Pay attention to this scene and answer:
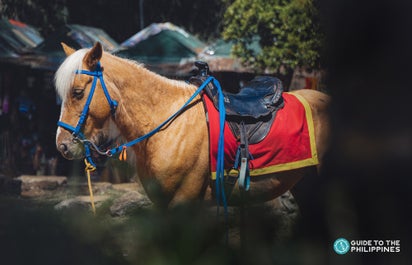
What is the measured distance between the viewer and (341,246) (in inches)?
148

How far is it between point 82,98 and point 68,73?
21cm

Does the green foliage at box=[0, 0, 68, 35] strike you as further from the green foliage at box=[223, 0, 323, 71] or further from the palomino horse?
the palomino horse

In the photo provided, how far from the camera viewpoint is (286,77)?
10.6 metres

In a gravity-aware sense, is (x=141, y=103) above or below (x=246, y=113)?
above

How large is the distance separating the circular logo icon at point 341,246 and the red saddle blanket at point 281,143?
0.79 meters

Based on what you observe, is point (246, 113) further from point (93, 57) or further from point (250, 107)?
point (93, 57)

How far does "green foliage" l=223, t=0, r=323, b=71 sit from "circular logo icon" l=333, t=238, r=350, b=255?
16.9ft

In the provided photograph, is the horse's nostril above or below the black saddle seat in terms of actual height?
below

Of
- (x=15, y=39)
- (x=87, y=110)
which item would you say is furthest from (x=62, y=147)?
(x=15, y=39)

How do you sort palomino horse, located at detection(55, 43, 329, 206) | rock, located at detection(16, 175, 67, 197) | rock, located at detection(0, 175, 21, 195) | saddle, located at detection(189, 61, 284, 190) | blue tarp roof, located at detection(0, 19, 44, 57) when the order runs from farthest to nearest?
blue tarp roof, located at detection(0, 19, 44, 57) → rock, located at detection(16, 175, 67, 197) → rock, located at detection(0, 175, 21, 195) → saddle, located at detection(189, 61, 284, 190) → palomino horse, located at detection(55, 43, 329, 206)

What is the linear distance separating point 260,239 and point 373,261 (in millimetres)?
1597

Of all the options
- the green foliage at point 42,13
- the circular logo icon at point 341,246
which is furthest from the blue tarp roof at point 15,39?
the circular logo icon at point 341,246

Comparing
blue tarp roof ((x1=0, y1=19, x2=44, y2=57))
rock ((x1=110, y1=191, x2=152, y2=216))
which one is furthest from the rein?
blue tarp roof ((x1=0, y1=19, x2=44, y2=57))

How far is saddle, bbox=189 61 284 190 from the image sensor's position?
13.9 ft
